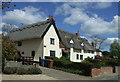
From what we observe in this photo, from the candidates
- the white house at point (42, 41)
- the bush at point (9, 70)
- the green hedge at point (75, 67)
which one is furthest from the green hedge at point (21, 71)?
the white house at point (42, 41)

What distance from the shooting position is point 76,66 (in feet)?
73.2

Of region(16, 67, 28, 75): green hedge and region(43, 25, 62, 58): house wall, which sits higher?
region(43, 25, 62, 58): house wall

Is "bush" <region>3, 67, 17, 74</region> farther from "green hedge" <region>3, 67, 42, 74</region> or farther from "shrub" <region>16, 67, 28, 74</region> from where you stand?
"shrub" <region>16, 67, 28, 74</region>

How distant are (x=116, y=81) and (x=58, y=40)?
1879 centimetres

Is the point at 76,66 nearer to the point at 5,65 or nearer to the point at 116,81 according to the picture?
the point at 116,81

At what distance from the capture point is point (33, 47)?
3272cm

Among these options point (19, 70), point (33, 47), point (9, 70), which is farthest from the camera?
point (33, 47)

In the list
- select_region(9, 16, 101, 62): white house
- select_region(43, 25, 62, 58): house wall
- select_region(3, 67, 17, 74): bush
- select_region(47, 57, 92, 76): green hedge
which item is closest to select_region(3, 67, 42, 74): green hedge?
select_region(3, 67, 17, 74): bush

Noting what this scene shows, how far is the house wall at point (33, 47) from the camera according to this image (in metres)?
31.4

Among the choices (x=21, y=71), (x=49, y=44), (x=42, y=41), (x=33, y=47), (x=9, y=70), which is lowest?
(x=21, y=71)

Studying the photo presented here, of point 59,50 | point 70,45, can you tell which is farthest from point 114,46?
point 59,50

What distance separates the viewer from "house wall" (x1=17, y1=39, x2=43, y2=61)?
31.4 meters

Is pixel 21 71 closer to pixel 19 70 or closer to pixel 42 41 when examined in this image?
pixel 19 70

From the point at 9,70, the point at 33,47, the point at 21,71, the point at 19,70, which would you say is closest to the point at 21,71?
the point at 21,71
